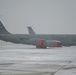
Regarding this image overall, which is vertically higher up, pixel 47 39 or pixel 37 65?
pixel 47 39

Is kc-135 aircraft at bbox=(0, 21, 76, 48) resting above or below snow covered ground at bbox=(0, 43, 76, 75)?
above

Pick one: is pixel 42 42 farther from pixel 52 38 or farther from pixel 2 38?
pixel 2 38

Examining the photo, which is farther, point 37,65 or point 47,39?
point 47,39

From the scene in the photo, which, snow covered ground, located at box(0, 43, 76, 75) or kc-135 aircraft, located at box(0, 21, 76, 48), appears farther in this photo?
A: kc-135 aircraft, located at box(0, 21, 76, 48)

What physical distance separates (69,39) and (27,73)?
67.3m

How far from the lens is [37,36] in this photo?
83.6 m

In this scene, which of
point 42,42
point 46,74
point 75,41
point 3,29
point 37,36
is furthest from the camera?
point 3,29

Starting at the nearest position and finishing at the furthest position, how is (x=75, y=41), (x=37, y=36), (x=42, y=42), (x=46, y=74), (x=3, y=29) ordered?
(x=46, y=74), (x=42, y=42), (x=75, y=41), (x=37, y=36), (x=3, y=29)

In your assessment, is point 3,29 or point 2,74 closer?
point 2,74

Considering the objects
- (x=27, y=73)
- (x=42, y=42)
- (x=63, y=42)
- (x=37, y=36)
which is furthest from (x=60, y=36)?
(x=27, y=73)

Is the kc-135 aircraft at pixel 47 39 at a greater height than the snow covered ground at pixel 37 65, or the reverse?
the kc-135 aircraft at pixel 47 39

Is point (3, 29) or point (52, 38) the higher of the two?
point (3, 29)

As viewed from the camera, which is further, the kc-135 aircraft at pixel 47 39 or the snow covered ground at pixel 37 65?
the kc-135 aircraft at pixel 47 39

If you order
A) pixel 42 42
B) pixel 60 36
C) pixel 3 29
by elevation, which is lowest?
pixel 42 42
